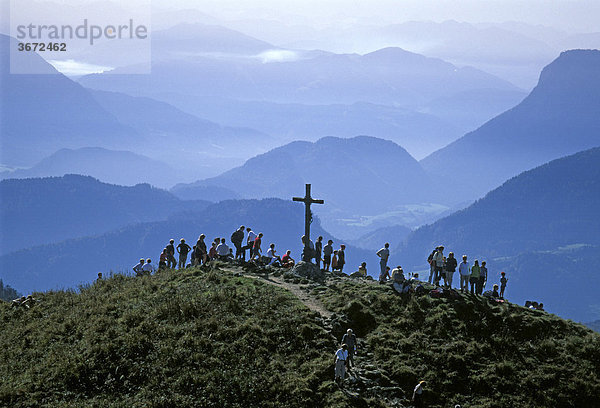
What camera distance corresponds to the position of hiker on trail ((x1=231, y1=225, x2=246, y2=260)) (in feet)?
113

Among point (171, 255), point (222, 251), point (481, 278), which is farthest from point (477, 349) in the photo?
point (171, 255)

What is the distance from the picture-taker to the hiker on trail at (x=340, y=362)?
21.2m

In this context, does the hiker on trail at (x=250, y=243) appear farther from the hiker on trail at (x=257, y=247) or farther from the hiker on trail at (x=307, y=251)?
the hiker on trail at (x=307, y=251)

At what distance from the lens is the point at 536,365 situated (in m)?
23.7

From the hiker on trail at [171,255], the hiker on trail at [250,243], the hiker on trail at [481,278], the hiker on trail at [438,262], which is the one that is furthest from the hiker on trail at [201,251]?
the hiker on trail at [481,278]

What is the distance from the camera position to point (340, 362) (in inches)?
838

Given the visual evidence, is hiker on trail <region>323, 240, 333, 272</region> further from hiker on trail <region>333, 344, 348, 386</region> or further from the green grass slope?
hiker on trail <region>333, 344, 348, 386</region>

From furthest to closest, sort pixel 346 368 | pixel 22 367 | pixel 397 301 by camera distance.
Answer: pixel 397 301, pixel 22 367, pixel 346 368

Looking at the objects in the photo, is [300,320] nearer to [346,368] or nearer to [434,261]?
[346,368]

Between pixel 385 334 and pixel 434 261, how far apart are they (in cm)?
777

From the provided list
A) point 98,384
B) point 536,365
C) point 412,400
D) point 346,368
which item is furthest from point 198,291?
point 536,365

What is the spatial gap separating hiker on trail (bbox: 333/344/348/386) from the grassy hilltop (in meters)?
0.55

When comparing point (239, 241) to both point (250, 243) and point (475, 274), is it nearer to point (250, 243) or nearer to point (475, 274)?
point (250, 243)

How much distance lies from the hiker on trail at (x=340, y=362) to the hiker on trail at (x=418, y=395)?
2.76 m
